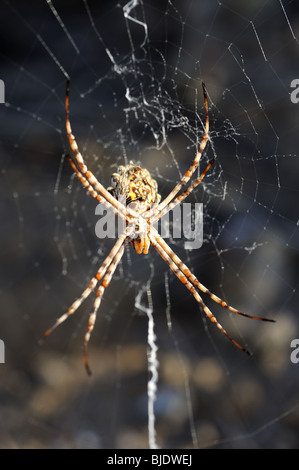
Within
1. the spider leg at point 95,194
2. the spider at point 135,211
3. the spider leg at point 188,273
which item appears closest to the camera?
the spider leg at point 95,194

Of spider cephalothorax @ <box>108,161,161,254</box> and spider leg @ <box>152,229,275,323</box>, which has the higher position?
spider cephalothorax @ <box>108,161,161,254</box>

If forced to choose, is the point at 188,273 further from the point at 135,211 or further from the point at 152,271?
the point at 152,271

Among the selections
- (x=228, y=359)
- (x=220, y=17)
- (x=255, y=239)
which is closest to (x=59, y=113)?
(x=220, y=17)

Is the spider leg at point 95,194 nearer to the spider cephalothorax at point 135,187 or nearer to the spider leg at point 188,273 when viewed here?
the spider cephalothorax at point 135,187

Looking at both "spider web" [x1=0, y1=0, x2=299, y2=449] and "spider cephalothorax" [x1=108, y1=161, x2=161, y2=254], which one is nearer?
"spider cephalothorax" [x1=108, y1=161, x2=161, y2=254]

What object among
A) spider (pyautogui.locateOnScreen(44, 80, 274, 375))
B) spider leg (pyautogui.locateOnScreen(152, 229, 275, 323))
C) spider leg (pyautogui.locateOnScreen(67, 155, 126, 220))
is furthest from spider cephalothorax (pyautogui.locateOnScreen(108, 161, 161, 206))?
spider leg (pyautogui.locateOnScreen(152, 229, 275, 323))

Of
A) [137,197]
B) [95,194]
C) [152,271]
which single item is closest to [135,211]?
[137,197]

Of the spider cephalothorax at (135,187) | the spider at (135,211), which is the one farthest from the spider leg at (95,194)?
the spider cephalothorax at (135,187)

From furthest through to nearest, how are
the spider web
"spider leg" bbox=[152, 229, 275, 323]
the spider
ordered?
the spider web
"spider leg" bbox=[152, 229, 275, 323]
the spider

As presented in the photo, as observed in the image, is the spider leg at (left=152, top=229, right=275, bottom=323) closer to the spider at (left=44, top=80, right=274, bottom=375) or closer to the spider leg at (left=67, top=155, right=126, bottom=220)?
the spider at (left=44, top=80, right=274, bottom=375)

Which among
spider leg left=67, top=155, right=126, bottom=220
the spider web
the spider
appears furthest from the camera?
the spider web
